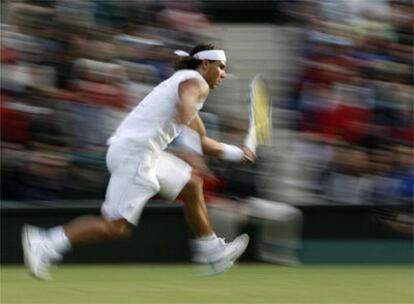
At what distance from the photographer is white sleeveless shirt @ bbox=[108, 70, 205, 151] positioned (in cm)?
707

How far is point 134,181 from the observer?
7027mm

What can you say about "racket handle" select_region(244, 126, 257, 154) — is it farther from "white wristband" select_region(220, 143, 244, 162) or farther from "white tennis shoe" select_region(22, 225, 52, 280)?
"white tennis shoe" select_region(22, 225, 52, 280)

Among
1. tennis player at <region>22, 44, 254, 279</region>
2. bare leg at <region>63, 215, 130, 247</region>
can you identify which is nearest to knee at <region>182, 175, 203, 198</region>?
tennis player at <region>22, 44, 254, 279</region>

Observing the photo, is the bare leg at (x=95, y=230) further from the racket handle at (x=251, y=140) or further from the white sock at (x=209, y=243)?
the racket handle at (x=251, y=140)

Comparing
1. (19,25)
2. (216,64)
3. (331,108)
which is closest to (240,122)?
(331,108)

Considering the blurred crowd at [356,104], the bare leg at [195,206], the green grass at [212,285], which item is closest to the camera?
the green grass at [212,285]

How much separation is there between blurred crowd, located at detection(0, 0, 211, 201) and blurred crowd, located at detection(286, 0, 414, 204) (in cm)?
105

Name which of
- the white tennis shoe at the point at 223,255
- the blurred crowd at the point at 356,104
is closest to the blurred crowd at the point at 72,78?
→ the blurred crowd at the point at 356,104

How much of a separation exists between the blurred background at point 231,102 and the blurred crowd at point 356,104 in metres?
0.01

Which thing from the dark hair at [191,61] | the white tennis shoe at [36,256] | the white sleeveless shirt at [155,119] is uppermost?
the dark hair at [191,61]

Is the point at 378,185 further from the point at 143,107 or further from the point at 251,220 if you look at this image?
the point at 143,107

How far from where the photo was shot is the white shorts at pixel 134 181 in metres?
7.00

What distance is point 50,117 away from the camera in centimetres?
926

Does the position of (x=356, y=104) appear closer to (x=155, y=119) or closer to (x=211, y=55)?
(x=211, y=55)
